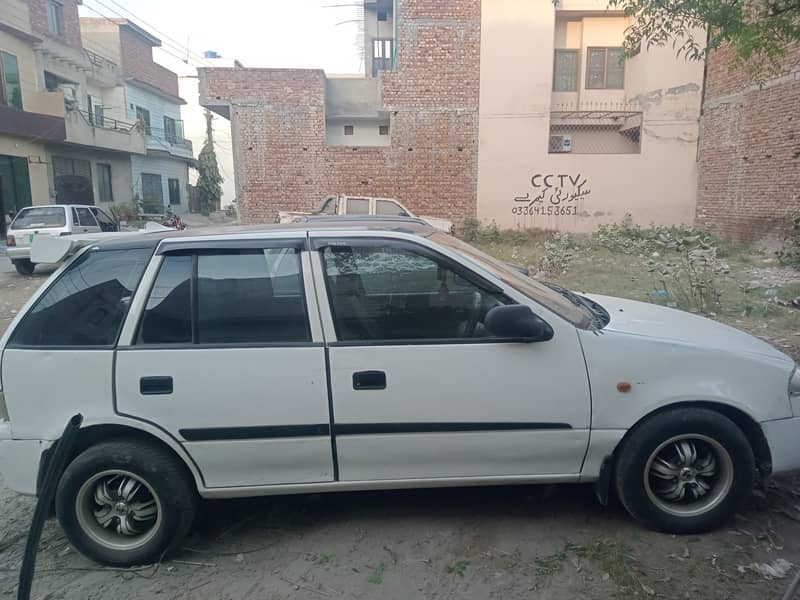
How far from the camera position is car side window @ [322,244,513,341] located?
3.05 m

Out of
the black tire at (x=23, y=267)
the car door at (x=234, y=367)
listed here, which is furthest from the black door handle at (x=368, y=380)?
the black tire at (x=23, y=267)

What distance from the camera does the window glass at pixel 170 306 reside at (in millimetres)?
3006

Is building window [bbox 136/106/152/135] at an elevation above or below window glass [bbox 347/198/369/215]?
above

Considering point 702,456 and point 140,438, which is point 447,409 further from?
point 140,438

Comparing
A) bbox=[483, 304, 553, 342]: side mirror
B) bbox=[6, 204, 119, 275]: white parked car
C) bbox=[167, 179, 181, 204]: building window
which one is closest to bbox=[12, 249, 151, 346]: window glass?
bbox=[483, 304, 553, 342]: side mirror

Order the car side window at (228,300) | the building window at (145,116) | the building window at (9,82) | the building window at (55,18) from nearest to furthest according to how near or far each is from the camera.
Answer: the car side window at (228,300) < the building window at (9,82) < the building window at (55,18) < the building window at (145,116)

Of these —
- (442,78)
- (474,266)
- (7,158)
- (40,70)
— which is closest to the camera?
(474,266)

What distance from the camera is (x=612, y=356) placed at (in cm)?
301

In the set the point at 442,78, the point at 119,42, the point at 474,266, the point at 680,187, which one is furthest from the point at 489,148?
the point at 119,42

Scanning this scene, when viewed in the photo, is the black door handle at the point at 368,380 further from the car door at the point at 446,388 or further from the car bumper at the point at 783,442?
the car bumper at the point at 783,442

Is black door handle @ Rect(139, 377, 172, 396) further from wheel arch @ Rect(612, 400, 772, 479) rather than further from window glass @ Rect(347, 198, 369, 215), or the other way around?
window glass @ Rect(347, 198, 369, 215)

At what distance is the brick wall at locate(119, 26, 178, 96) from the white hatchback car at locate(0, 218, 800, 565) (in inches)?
1258

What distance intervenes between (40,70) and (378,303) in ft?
87.1

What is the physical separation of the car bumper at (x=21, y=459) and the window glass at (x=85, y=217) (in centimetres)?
1311
